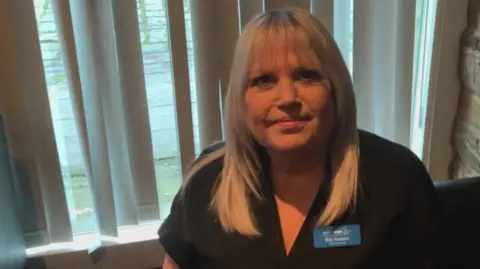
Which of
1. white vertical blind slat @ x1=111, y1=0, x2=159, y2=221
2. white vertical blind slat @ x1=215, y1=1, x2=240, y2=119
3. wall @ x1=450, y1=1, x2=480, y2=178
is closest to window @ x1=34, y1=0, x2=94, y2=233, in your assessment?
white vertical blind slat @ x1=111, y1=0, x2=159, y2=221

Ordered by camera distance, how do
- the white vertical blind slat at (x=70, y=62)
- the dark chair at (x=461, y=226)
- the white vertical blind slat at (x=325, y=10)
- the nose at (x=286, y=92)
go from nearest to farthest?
1. the nose at (x=286, y=92)
2. the dark chair at (x=461, y=226)
3. the white vertical blind slat at (x=70, y=62)
4. the white vertical blind slat at (x=325, y=10)

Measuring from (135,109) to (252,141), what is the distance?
0.69m

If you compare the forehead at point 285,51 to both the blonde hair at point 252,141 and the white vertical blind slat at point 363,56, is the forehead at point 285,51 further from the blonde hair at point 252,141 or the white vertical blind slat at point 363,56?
the white vertical blind slat at point 363,56

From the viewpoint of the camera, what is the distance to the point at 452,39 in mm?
1913

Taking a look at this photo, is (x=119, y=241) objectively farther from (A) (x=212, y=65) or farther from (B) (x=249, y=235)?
(B) (x=249, y=235)

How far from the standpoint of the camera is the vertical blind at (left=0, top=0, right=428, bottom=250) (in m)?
1.81

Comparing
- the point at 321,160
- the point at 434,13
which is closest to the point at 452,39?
the point at 434,13

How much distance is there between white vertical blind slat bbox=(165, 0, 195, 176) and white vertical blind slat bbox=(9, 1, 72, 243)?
14.6 inches

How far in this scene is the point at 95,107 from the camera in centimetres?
187

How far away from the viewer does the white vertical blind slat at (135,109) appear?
1829mm

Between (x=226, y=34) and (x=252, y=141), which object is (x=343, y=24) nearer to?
(x=226, y=34)

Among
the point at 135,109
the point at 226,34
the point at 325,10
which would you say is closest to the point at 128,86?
the point at 135,109

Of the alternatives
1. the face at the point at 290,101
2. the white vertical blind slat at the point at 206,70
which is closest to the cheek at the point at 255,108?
the face at the point at 290,101

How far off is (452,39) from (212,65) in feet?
2.36
